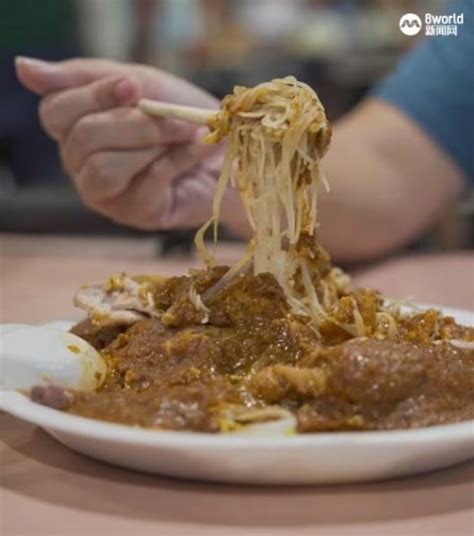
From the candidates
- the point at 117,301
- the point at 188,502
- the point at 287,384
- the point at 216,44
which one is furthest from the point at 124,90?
the point at 216,44

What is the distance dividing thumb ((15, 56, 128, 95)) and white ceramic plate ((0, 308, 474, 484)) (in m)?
0.96

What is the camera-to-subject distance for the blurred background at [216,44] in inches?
156

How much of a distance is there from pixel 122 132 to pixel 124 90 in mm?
82


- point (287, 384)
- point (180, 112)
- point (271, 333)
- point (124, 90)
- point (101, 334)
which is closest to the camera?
point (287, 384)

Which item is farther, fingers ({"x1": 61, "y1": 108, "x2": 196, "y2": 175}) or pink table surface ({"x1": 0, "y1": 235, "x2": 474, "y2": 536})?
fingers ({"x1": 61, "y1": 108, "x2": 196, "y2": 175})

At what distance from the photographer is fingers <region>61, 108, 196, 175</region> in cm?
173

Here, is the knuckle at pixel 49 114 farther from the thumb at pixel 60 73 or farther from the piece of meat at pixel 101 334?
the piece of meat at pixel 101 334

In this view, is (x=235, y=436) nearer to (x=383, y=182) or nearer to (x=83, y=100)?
(x=83, y=100)

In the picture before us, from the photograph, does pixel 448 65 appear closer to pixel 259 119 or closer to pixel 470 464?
pixel 259 119

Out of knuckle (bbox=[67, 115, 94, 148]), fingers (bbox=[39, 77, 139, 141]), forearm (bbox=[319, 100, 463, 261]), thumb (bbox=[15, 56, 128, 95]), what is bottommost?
forearm (bbox=[319, 100, 463, 261])

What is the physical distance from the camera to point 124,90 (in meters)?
1.69

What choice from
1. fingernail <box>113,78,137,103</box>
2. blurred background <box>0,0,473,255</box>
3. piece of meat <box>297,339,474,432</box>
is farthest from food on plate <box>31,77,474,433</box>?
blurred background <box>0,0,473,255</box>

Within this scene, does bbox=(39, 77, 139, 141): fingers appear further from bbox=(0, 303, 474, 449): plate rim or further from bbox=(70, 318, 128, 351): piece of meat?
bbox=(0, 303, 474, 449): plate rim

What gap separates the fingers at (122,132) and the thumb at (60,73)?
0.07 meters
